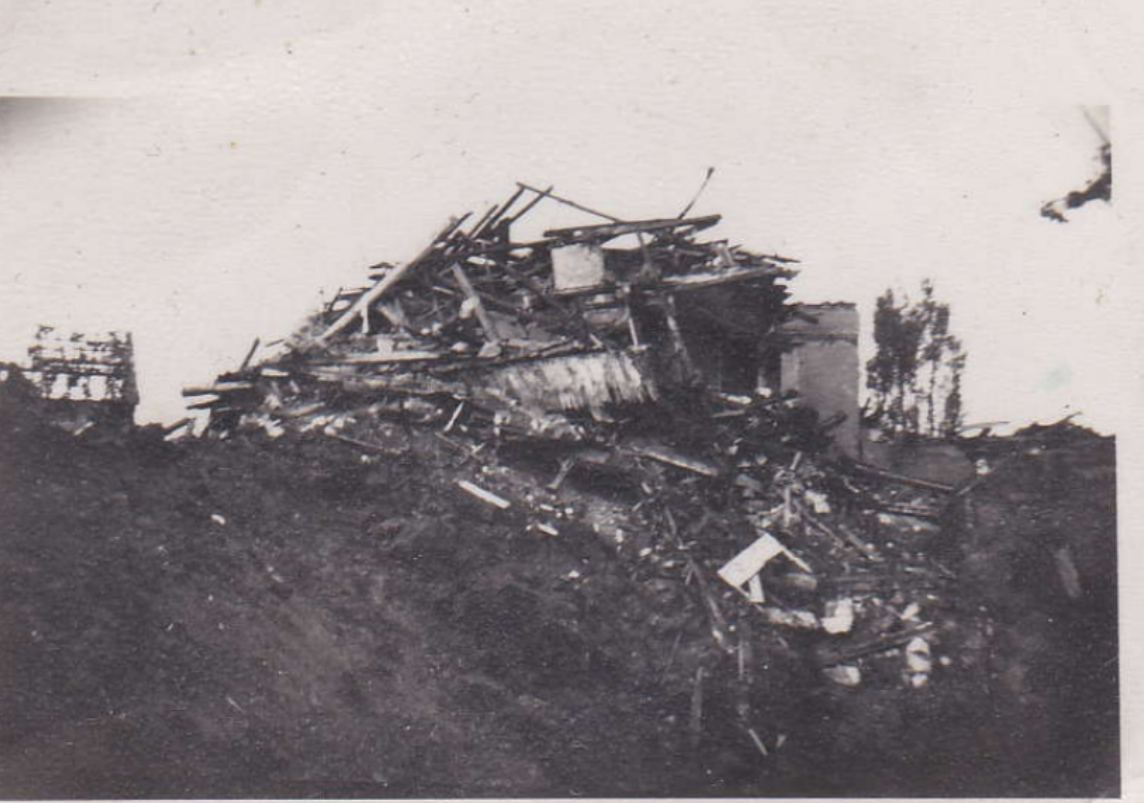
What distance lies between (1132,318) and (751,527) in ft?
7.03

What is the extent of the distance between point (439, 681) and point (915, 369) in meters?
3.04

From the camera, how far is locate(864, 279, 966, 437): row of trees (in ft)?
10.8

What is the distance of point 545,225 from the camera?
3.68 meters

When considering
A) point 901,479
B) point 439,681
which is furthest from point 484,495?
point 901,479

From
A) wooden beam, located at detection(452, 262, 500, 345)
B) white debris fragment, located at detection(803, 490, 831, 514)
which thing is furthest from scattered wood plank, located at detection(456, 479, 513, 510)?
white debris fragment, located at detection(803, 490, 831, 514)

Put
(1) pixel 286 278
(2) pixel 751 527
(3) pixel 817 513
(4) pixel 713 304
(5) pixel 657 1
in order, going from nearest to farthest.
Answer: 1. (5) pixel 657 1
2. (1) pixel 286 278
3. (2) pixel 751 527
4. (3) pixel 817 513
5. (4) pixel 713 304

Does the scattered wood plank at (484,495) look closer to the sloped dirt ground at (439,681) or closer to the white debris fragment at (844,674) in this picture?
the sloped dirt ground at (439,681)

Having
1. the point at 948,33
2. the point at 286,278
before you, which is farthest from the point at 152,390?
the point at 948,33

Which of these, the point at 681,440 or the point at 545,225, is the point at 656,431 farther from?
the point at 545,225

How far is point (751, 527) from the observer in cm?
399

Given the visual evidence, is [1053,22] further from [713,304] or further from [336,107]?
[336,107]

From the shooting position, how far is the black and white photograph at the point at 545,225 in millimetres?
2924

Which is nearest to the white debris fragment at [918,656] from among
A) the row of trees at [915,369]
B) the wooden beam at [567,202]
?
the row of trees at [915,369]

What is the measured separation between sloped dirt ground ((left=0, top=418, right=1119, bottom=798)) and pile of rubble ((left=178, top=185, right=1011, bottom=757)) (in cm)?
14
